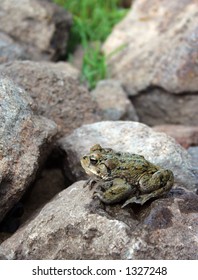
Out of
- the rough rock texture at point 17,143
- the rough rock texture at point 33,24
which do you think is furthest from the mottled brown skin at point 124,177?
the rough rock texture at point 33,24

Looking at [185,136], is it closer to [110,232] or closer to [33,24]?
[110,232]

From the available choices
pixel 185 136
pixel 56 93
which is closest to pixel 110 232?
pixel 56 93

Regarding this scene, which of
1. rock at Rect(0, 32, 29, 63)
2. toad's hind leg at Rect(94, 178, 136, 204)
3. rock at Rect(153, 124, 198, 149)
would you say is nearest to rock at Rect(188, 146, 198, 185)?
rock at Rect(153, 124, 198, 149)

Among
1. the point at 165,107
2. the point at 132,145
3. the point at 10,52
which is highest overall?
the point at 10,52
